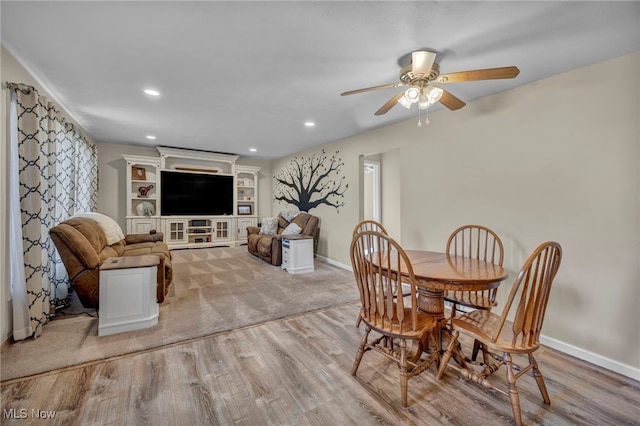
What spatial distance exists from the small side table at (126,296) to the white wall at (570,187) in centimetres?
316

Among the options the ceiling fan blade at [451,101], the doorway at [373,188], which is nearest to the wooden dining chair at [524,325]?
the ceiling fan blade at [451,101]

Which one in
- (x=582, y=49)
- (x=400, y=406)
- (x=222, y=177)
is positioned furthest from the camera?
(x=222, y=177)

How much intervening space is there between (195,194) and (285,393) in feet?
18.5

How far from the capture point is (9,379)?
66.1 inches

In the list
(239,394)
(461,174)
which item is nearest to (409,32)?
(461,174)

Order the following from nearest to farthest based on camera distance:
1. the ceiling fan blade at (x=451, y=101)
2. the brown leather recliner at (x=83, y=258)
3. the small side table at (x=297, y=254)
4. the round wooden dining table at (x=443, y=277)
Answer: the round wooden dining table at (x=443, y=277) < the ceiling fan blade at (x=451, y=101) < the brown leather recliner at (x=83, y=258) < the small side table at (x=297, y=254)

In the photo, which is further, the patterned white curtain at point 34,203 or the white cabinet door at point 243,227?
the white cabinet door at point 243,227

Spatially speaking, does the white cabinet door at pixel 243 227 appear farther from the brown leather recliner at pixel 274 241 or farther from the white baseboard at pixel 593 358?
the white baseboard at pixel 593 358

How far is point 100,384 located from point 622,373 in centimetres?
358

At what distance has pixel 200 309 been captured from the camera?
2.81 meters

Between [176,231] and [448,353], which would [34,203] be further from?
[176,231]

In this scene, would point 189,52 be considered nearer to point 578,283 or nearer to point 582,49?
point 582,49

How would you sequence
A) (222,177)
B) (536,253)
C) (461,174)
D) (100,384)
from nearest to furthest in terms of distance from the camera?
(536,253), (100,384), (461,174), (222,177)

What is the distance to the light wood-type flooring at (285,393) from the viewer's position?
1.44 metres
